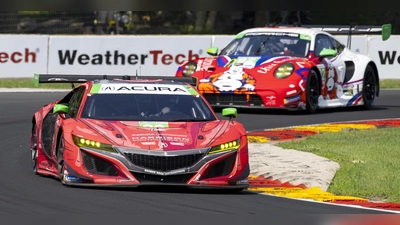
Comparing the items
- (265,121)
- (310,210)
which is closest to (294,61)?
(265,121)

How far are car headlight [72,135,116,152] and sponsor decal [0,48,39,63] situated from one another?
48.5 feet

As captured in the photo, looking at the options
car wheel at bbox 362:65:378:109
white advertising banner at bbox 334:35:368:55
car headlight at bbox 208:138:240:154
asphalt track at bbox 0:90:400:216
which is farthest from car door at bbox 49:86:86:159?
white advertising banner at bbox 334:35:368:55

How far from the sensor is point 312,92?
16047 millimetres

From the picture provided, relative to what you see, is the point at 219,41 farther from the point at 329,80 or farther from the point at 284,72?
the point at 284,72

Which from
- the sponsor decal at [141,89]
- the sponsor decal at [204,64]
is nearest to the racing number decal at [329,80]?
the sponsor decal at [204,64]

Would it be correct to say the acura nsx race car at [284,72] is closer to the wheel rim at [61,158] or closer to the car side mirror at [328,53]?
the car side mirror at [328,53]

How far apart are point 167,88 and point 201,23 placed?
2229cm

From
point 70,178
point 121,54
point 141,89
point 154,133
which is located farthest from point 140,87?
point 121,54

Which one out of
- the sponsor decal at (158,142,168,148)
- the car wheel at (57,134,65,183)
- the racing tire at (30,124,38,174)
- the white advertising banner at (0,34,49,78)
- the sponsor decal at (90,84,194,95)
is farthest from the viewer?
the white advertising banner at (0,34,49,78)

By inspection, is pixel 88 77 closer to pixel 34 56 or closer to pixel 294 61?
pixel 294 61

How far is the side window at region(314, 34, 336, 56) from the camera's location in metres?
16.5

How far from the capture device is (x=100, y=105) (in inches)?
347

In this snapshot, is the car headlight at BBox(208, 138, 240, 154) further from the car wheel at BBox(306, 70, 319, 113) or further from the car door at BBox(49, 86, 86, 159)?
the car wheel at BBox(306, 70, 319, 113)

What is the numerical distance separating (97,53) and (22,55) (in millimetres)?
1830
